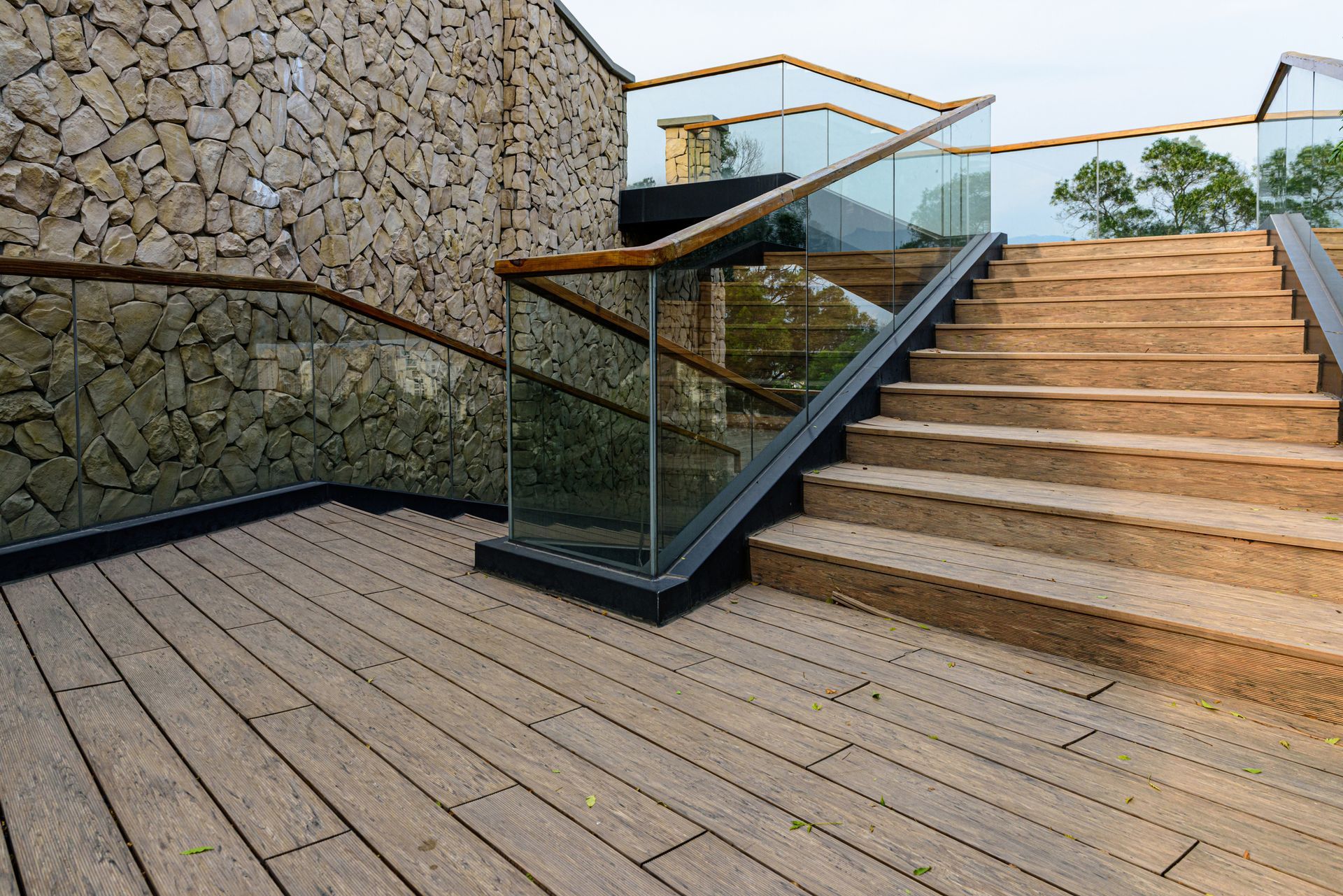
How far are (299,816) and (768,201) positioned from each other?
2531 mm

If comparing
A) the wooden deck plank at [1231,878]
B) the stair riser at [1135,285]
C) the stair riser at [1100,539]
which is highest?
the stair riser at [1135,285]

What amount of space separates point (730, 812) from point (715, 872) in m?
0.19

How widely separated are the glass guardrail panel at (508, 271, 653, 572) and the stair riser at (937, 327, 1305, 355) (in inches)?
90.7

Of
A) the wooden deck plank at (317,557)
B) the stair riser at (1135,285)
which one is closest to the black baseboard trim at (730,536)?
the wooden deck plank at (317,557)

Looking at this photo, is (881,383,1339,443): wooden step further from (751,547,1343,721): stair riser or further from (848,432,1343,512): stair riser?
(751,547,1343,721): stair riser

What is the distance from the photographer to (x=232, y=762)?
5.71ft

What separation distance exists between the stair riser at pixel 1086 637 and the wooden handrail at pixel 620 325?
0.68 metres

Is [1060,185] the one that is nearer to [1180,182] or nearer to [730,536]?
[1180,182]

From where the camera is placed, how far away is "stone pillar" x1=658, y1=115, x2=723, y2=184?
353 inches

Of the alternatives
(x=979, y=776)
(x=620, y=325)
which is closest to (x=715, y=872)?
(x=979, y=776)

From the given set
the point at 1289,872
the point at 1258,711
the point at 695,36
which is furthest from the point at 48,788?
the point at 695,36

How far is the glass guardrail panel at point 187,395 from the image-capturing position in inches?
133

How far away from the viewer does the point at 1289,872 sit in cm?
139

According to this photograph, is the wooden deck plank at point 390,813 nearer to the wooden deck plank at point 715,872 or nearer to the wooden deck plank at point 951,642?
the wooden deck plank at point 715,872
